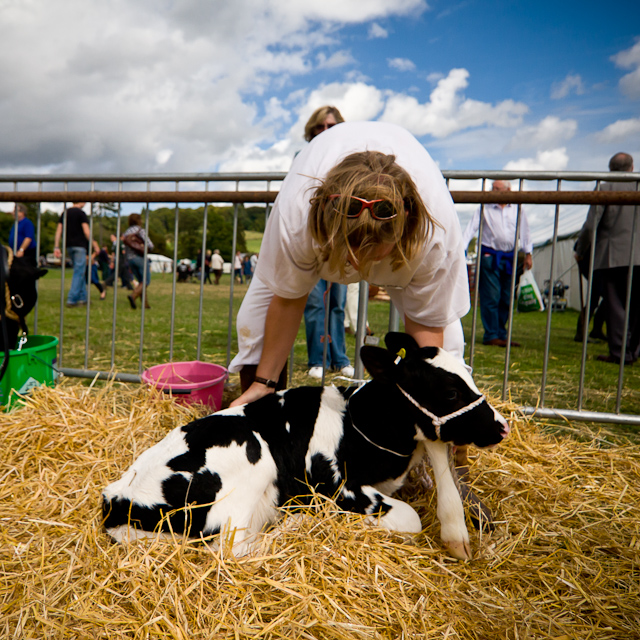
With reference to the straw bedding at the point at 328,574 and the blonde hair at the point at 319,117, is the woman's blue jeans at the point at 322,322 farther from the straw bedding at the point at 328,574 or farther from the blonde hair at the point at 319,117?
the straw bedding at the point at 328,574

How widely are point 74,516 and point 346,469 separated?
107 cm

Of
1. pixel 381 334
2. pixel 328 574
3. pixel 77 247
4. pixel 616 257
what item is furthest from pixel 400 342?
pixel 77 247

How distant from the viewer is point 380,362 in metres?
1.76

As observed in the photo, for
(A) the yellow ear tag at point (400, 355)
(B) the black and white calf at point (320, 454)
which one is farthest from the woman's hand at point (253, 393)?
(A) the yellow ear tag at point (400, 355)

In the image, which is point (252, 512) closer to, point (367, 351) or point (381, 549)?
point (381, 549)

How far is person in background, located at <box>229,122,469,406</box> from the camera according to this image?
5.21 feet

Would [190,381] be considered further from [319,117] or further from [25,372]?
[319,117]

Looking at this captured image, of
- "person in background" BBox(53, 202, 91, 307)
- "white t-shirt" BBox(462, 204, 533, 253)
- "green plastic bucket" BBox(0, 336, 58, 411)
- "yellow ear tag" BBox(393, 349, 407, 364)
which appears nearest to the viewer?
"yellow ear tag" BBox(393, 349, 407, 364)

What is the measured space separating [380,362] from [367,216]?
529 millimetres

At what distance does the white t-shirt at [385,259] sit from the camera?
185 cm

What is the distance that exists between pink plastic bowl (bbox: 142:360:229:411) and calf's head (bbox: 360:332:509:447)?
133cm

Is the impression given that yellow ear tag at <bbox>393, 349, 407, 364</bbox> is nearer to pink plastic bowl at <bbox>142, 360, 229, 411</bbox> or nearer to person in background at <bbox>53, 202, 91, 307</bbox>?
pink plastic bowl at <bbox>142, 360, 229, 411</bbox>

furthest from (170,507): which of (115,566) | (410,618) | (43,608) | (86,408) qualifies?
(86,408)

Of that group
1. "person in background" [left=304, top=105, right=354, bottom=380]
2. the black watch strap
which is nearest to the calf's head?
the black watch strap
